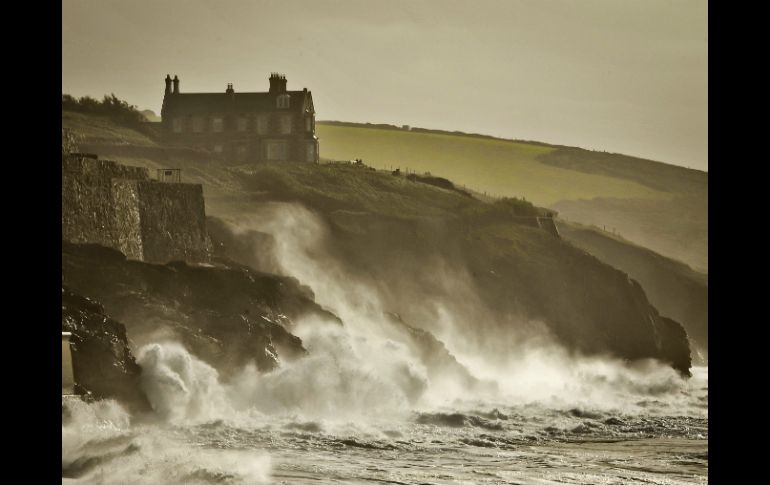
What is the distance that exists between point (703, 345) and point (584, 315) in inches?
362

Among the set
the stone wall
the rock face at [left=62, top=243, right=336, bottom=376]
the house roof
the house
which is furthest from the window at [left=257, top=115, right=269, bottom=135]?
the rock face at [left=62, top=243, right=336, bottom=376]

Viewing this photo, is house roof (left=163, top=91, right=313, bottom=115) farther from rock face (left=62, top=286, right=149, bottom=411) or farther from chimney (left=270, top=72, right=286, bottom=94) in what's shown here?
rock face (left=62, top=286, right=149, bottom=411)

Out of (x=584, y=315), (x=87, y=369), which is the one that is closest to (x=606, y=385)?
(x=584, y=315)

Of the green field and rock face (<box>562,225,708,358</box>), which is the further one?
rock face (<box>562,225,708,358</box>)

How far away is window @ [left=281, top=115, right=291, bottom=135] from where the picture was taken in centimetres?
4375

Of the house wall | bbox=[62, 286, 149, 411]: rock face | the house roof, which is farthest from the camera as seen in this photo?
the house wall

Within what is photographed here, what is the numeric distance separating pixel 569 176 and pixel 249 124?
1135 centimetres

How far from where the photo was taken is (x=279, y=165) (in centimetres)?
4419

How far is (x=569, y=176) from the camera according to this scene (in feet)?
146

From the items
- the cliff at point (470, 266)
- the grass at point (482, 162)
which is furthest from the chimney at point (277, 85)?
the cliff at point (470, 266)

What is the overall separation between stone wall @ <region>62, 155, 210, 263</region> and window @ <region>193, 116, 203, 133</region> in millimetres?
9087
